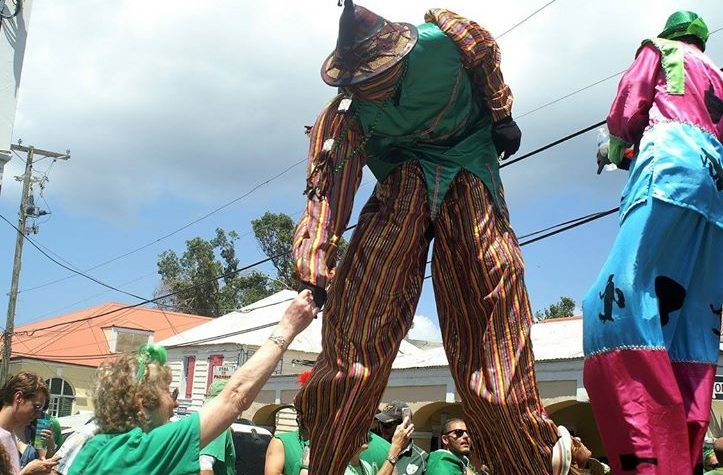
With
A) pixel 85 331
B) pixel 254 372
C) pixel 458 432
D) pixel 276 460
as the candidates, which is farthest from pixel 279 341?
pixel 85 331

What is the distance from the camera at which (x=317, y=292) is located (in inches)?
101

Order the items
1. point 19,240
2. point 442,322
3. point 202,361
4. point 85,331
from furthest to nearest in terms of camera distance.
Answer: point 85,331
point 202,361
point 19,240
point 442,322

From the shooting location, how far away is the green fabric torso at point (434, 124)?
9.40 ft

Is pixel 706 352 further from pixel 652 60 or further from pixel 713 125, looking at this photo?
pixel 652 60

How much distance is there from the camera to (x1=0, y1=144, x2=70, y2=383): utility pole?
23969mm

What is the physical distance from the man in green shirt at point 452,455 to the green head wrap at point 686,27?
2344 millimetres

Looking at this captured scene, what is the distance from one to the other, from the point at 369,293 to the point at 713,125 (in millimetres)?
1204

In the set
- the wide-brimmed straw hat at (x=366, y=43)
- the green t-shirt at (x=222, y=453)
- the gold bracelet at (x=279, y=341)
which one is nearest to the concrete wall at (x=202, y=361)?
the green t-shirt at (x=222, y=453)

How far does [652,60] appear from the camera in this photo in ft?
8.85

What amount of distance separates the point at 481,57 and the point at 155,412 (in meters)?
1.57

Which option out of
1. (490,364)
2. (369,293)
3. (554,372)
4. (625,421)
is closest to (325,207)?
(369,293)

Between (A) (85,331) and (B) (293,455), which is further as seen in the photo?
(A) (85,331)

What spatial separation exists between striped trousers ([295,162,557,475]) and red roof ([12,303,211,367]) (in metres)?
32.2

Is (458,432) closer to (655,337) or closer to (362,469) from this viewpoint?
(362,469)
